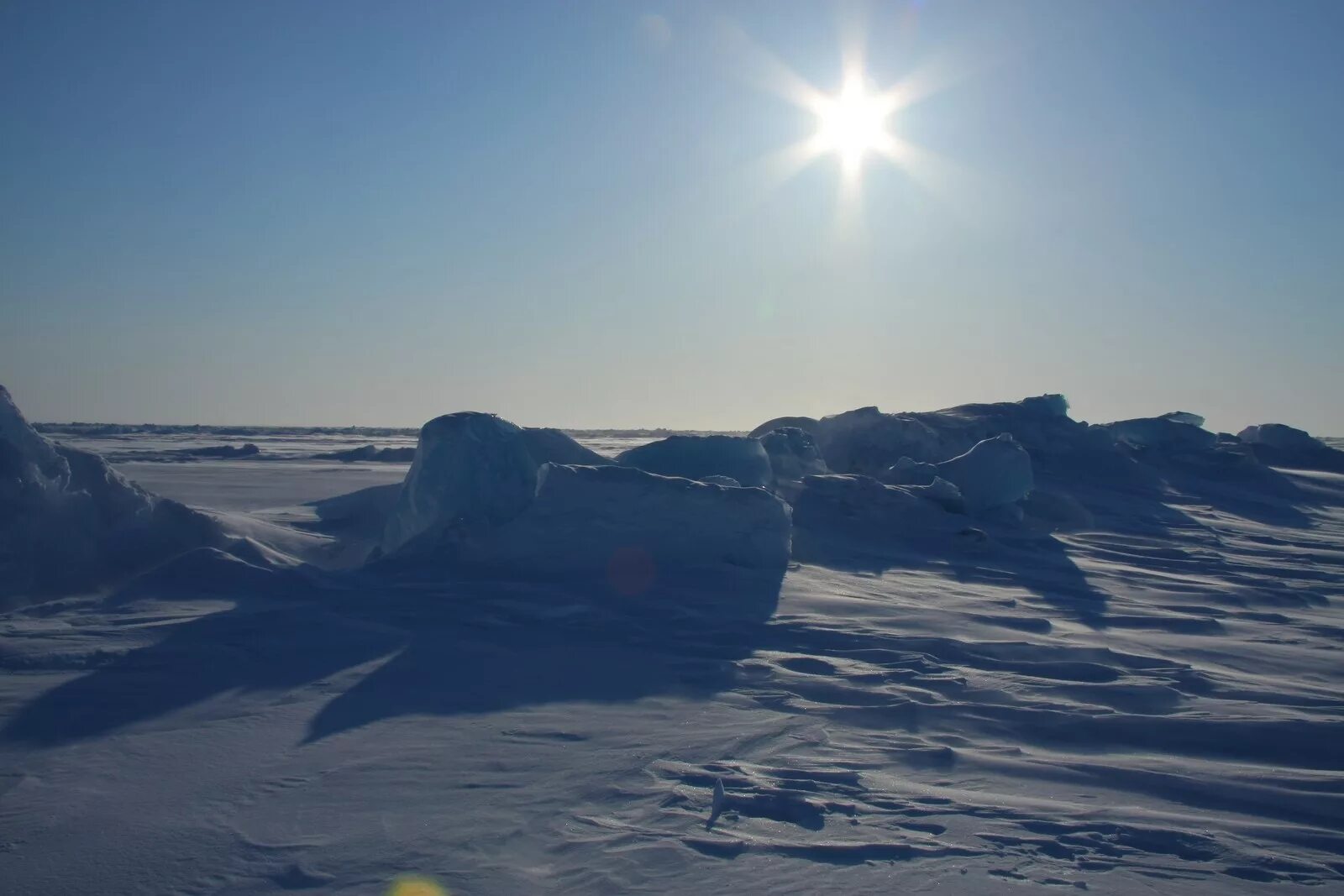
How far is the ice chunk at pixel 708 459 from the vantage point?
909cm

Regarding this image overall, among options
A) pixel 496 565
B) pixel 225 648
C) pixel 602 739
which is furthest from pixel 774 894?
pixel 496 565

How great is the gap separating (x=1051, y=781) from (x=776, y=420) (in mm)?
13579

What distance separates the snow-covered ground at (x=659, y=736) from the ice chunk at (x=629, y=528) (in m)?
0.35

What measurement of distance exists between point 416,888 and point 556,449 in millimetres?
7789

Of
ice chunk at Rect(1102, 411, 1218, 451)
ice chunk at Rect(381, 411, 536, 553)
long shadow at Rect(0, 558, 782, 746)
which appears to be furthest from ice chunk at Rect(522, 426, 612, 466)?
ice chunk at Rect(1102, 411, 1218, 451)

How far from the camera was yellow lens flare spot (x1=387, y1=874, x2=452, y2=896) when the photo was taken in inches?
99.4

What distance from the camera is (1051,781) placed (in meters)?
3.34

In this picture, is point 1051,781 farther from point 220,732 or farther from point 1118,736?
point 220,732

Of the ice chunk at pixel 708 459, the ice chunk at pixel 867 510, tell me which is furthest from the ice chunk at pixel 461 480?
the ice chunk at pixel 867 510

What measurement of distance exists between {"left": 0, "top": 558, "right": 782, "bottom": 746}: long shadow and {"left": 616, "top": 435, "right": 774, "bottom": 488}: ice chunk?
261 centimetres

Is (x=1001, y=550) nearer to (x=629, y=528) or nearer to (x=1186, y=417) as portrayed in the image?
(x=629, y=528)

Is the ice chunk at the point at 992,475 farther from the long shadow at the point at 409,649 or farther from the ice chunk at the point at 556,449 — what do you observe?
the long shadow at the point at 409,649

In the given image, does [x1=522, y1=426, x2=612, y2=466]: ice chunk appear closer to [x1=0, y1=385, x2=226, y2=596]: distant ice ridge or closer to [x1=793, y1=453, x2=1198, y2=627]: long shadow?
[x1=793, y1=453, x2=1198, y2=627]: long shadow

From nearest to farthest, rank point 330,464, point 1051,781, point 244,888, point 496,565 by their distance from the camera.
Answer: point 244,888
point 1051,781
point 496,565
point 330,464
